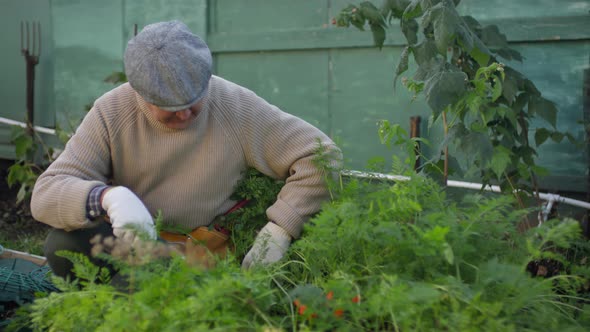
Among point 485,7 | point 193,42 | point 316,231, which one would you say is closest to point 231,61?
point 485,7

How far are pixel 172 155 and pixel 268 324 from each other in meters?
1.16

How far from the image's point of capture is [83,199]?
7.36 feet

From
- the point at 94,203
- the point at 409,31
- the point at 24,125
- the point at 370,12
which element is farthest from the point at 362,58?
the point at 24,125

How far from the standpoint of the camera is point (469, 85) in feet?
9.83

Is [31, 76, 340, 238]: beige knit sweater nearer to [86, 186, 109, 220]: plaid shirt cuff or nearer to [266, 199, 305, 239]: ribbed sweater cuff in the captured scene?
[266, 199, 305, 239]: ribbed sweater cuff

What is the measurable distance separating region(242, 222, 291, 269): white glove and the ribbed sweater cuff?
0.06 ft

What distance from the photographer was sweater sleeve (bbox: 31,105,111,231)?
2260 millimetres

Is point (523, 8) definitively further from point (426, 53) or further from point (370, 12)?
point (426, 53)

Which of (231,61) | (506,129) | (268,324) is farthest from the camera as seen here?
(231,61)

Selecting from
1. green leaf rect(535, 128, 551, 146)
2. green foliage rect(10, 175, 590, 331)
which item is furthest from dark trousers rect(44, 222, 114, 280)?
green leaf rect(535, 128, 551, 146)

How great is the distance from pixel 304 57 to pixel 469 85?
2126 millimetres

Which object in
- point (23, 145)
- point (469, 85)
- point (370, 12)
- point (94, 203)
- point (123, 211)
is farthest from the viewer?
point (23, 145)

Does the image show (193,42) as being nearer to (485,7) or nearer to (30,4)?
(485,7)

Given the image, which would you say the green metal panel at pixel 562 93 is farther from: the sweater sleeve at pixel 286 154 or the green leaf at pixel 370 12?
the sweater sleeve at pixel 286 154
